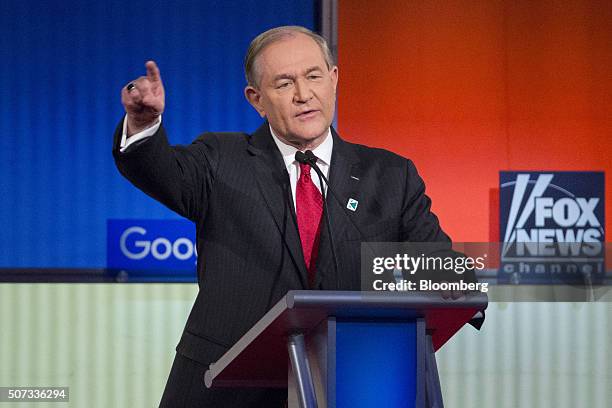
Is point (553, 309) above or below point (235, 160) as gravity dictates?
below

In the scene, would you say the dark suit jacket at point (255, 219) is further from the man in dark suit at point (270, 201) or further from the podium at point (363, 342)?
the podium at point (363, 342)

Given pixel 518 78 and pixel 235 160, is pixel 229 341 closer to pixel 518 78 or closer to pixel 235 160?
pixel 235 160

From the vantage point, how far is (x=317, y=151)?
202 cm

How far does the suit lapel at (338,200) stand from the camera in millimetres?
1825

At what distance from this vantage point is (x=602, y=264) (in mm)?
3664

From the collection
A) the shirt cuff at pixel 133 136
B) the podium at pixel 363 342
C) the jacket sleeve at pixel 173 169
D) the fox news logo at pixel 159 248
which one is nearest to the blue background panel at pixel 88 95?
the fox news logo at pixel 159 248

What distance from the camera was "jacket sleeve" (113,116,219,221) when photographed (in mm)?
1703

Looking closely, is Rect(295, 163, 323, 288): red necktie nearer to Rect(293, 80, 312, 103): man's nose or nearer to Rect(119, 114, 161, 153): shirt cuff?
Answer: Rect(293, 80, 312, 103): man's nose

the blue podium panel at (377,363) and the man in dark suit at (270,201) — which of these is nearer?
the blue podium panel at (377,363)

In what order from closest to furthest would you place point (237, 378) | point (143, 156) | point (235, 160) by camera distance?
point (237, 378)
point (143, 156)
point (235, 160)

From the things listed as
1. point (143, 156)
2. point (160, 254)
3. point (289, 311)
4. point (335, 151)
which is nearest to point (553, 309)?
point (160, 254)

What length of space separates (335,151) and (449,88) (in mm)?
1848

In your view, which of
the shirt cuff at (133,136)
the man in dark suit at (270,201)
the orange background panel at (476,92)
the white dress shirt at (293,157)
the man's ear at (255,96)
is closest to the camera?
the shirt cuff at (133,136)

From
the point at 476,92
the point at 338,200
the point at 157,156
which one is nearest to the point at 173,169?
the point at 157,156
